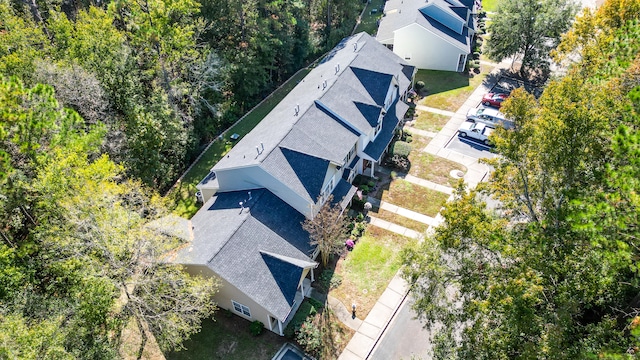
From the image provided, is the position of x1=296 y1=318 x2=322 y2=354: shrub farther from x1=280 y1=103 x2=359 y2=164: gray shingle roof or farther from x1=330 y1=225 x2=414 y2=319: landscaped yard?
x1=280 y1=103 x2=359 y2=164: gray shingle roof

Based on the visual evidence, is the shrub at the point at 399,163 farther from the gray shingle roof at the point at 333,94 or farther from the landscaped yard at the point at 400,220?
the landscaped yard at the point at 400,220

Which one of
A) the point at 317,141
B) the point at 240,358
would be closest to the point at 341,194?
the point at 317,141

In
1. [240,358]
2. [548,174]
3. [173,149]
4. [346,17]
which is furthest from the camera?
[346,17]

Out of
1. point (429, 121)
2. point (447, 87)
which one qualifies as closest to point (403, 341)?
point (429, 121)

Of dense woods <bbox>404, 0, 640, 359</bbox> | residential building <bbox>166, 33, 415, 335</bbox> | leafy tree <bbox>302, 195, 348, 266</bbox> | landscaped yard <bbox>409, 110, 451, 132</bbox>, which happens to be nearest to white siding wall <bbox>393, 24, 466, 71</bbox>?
landscaped yard <bbox>409, 110, 451, 132</bbox>

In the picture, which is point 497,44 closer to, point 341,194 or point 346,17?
point 346,17

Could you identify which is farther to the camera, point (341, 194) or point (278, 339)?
point (341, 194)

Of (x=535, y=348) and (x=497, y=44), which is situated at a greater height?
(x=497, y=44)
